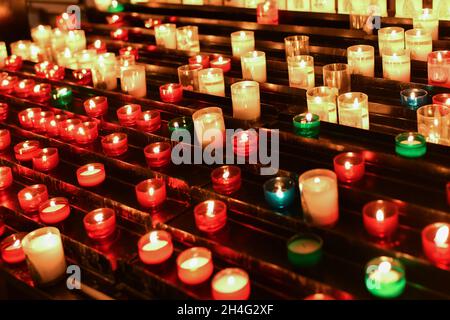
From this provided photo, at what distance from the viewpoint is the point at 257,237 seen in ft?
6.92

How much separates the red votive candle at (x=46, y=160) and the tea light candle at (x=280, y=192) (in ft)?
3.45

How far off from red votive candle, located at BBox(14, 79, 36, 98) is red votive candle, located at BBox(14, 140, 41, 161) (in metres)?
0.57

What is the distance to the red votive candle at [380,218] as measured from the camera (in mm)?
1884

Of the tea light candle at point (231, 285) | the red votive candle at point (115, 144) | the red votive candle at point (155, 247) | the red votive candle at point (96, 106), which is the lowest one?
the tea light candle at point (231, 285)

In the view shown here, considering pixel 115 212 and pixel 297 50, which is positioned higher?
pixel 297 50

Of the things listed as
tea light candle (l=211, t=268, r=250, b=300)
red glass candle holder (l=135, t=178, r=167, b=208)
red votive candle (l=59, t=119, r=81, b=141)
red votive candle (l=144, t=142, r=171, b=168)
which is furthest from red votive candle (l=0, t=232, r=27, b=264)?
tea light candle (l=211, t=268, r=250, b=300)

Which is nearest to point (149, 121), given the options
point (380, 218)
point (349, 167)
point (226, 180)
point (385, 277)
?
point (226, 180)

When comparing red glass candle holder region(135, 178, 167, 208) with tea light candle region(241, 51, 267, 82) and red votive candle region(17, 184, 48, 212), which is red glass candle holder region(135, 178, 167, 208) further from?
tea light candle region(241, 51, 267, 82)

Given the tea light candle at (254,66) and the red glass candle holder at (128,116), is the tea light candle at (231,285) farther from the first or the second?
the tea light candle at (254,66)

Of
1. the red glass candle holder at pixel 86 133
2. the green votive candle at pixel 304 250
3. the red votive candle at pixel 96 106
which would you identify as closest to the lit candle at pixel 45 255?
the red glass candle holder at pixel 86 133

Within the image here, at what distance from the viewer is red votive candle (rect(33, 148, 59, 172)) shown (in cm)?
272

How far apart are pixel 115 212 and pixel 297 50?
1243 millimetres

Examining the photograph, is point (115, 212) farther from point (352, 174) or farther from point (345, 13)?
point (345, 13)
